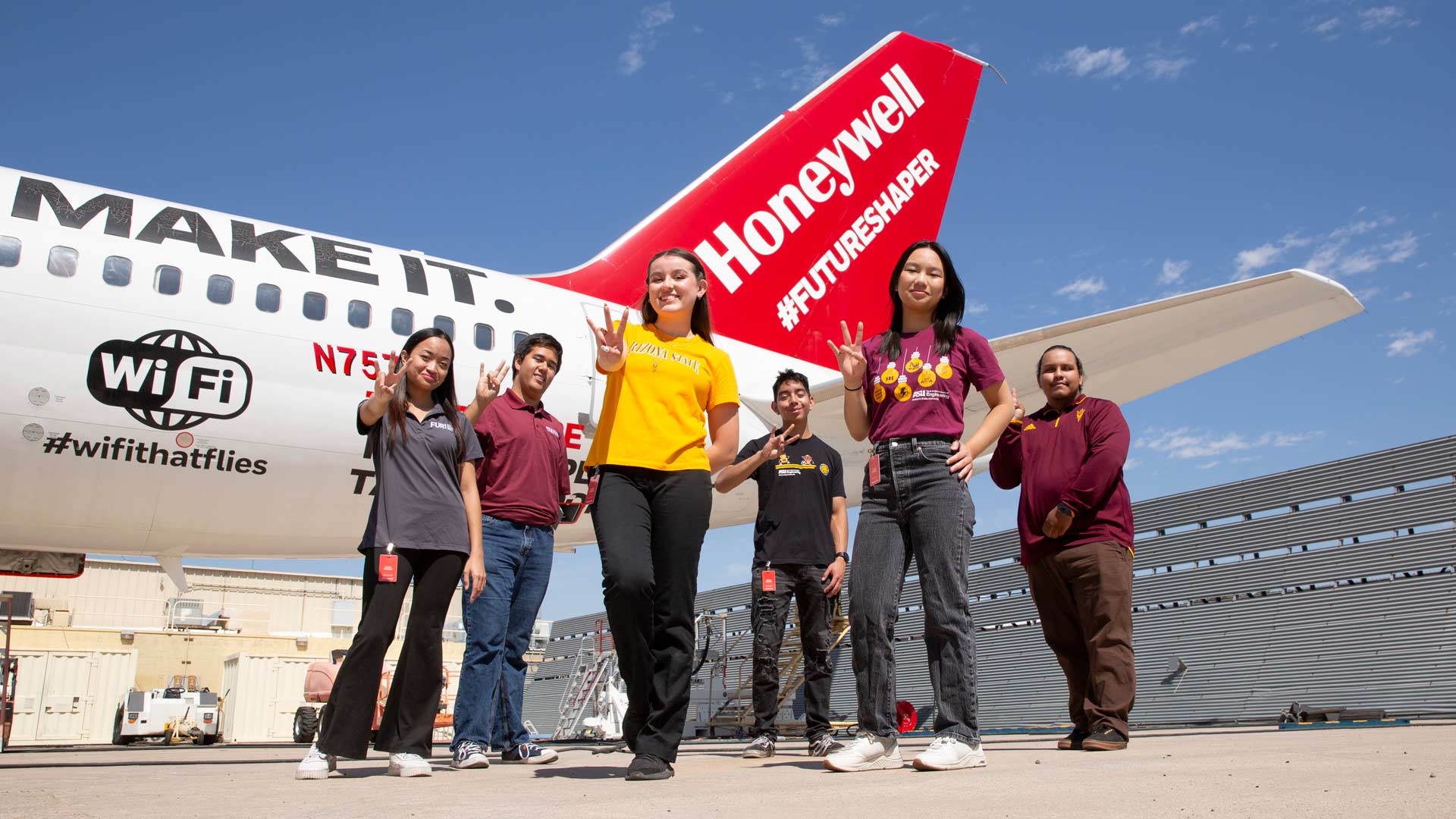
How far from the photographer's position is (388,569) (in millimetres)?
4023

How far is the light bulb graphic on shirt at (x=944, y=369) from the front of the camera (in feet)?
13.3

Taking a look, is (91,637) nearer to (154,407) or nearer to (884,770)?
(154,407)

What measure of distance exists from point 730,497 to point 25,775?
621 cm

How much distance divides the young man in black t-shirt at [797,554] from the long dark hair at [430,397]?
174 cm

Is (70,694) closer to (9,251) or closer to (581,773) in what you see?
(9,251)

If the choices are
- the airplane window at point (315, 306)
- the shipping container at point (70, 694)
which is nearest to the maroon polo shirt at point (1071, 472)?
the airplane window at point (315, 306)

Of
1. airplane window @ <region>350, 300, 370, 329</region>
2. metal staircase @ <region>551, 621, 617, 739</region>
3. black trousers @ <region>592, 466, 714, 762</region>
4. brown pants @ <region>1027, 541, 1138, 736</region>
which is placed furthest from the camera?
metal staircase @ <region>551, 621, 617, 739</region>

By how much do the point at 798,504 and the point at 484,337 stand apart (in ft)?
13.2

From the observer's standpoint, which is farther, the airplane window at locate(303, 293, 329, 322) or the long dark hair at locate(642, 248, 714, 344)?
the airplane window at locate(303, 293, 329, 322)

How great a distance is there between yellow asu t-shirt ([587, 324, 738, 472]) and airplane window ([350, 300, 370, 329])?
473 cm

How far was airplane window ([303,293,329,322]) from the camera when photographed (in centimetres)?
788

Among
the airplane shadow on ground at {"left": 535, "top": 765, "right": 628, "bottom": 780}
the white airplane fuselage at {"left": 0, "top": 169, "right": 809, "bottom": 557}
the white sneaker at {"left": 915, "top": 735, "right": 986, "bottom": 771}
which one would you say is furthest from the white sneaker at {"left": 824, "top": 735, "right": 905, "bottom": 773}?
the white airplane fuselage at {"left": 0, "top": 169, "right": 809, "bottom": 557}

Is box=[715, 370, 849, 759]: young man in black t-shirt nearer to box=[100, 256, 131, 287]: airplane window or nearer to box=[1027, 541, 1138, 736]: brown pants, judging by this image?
box=[1027, 541, 1138, 736]: brown pants

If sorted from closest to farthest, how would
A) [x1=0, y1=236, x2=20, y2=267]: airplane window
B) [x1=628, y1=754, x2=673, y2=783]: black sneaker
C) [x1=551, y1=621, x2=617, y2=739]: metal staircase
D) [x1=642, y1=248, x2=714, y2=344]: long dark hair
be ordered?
[x1=628, y1=754, x2=673, y2=783]: black sneaker < [x1=642, y1=248, x2=714, y2=344]: long dark hair < [x1=0, y1=236, x2=20, y2=267]: airplane window < [x1=551, y1=621, x2=617, y2=739]: metal staircase
